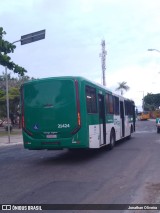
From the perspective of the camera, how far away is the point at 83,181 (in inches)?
408

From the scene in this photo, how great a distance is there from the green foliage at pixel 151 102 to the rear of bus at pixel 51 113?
123 m

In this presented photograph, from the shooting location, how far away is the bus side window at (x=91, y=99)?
48.5 ft

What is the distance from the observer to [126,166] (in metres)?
13.0

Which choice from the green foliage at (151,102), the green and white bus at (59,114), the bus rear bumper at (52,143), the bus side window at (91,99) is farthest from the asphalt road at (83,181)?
the green foliage at (151,102)

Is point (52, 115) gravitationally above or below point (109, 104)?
below

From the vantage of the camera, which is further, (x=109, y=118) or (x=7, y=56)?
(x=109, y=118)

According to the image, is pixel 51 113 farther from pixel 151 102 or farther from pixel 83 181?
pixel 151 102

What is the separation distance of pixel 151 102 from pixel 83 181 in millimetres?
133329

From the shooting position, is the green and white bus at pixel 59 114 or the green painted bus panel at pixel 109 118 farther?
the green painted bus panel at pixel 109 118

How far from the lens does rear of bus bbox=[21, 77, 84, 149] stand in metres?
14.1

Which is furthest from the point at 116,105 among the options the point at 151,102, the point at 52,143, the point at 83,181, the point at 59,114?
the point at 151,102

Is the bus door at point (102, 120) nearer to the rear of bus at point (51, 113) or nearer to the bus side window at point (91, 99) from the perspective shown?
the bus side window at point (91, 99)

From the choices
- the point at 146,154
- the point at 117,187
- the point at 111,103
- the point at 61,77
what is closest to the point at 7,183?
the point at 117,187

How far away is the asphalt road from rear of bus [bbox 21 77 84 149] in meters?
0.87
